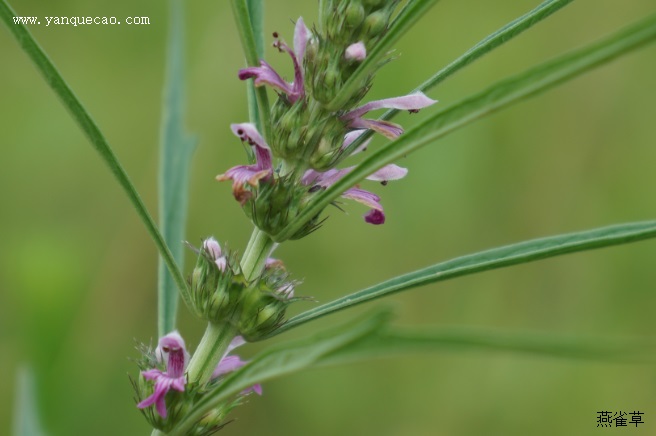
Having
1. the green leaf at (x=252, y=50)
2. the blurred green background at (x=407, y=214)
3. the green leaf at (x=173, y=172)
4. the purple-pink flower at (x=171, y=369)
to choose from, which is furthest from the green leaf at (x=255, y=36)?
the blurred green background at (x=407, y=214)

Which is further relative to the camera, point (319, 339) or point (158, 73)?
point (158, 73)

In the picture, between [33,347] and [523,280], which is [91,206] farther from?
[33,347]

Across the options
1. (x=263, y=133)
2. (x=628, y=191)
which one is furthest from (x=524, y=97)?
(x=628, y=191)

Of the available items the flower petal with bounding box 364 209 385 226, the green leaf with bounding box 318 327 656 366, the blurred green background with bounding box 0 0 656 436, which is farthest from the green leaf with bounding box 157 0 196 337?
the blurred green background with bounding box 0 0 656 436

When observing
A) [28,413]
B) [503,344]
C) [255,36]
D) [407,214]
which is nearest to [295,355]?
[503,344]

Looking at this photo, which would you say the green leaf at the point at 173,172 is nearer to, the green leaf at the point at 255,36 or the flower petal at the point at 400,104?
the green leaf at the point at 255,36

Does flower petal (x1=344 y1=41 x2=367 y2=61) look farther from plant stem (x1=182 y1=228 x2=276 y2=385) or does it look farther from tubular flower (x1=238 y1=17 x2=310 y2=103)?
plant stem (x1=182 y1=228 x2=276 y2=385)
